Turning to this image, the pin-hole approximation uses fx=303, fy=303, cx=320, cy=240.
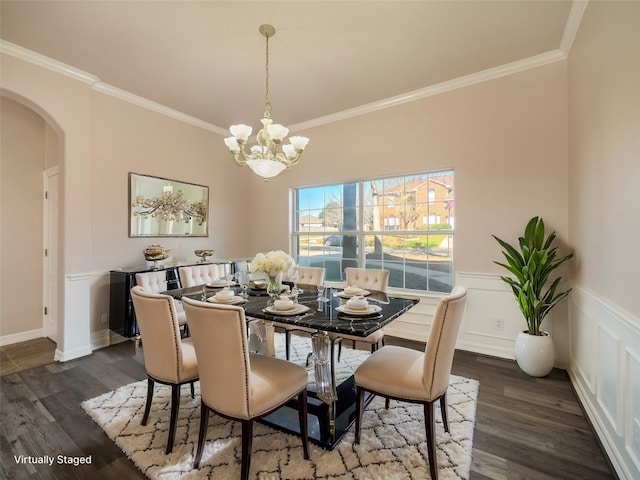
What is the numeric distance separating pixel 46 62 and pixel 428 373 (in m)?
4.48

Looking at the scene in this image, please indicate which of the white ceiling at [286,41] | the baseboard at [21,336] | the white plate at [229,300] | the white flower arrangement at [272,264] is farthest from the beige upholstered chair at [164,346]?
the baseboard at [21,336]

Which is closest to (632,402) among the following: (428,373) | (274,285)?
(428,373)

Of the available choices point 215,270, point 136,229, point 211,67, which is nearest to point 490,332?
point 215,270

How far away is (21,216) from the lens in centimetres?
393

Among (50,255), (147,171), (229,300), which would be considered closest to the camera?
(229,300)

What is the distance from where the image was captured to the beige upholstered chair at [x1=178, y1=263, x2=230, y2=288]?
330 centimetres

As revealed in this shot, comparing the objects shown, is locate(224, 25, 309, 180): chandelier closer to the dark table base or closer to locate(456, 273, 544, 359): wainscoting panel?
the dark table base

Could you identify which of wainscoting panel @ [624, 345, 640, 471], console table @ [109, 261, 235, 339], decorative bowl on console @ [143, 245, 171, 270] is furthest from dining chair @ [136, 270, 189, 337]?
wainscoting panel @ [624, 345, 640, 471]

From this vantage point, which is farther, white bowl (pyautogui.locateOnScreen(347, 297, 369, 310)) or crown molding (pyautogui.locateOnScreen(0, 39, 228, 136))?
crown molding (pyautogui.locateOnScreen(0, 39, 228, 136))

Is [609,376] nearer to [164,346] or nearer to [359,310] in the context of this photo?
[359,310]

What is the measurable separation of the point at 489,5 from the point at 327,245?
10.9 ft

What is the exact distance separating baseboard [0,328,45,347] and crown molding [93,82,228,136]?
127 inches

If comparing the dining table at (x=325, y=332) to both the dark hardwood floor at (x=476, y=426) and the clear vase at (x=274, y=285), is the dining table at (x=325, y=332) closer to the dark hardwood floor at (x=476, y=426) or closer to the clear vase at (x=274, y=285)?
the clear vase at (x=274, y=285)

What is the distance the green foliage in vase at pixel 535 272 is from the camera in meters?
2.78
